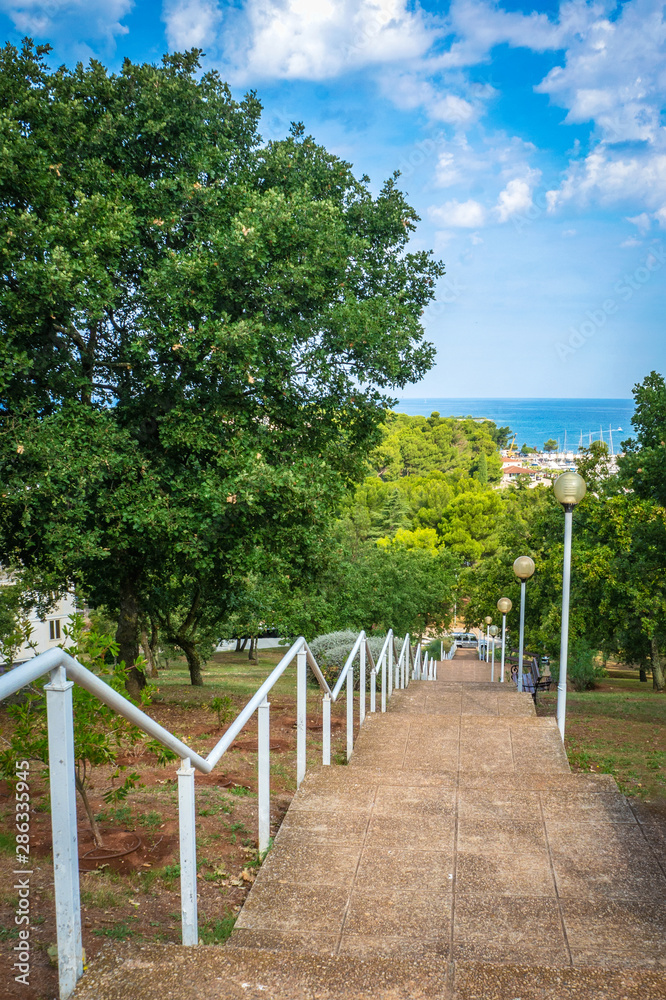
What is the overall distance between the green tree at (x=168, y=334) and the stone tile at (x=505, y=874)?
475 centimetres

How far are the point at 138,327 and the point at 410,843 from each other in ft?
20.7

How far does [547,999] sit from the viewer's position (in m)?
2.40

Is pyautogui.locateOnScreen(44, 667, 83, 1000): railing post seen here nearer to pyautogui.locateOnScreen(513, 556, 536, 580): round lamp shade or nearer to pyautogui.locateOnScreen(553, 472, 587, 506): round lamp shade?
pyautogui.locateOnScreen(553, 472, 587, 506): round lamp shade

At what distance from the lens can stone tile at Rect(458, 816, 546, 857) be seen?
388 centimetres

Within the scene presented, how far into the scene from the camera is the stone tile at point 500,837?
12.7 ft

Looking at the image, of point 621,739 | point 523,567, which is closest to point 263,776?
point 621,739

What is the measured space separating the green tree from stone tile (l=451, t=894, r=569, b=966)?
16.8ft

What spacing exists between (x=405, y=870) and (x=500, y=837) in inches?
26.4

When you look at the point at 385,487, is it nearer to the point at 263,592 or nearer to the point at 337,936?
the point at 263,592

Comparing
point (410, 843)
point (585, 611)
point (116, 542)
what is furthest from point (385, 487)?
point (410, 843)

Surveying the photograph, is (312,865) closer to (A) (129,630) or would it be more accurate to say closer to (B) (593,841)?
(B) (593,841)

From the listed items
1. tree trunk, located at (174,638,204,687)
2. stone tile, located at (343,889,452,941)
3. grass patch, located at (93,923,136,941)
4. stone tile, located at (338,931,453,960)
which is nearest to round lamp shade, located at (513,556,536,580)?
tree trunk, located at (174,638,204,687)

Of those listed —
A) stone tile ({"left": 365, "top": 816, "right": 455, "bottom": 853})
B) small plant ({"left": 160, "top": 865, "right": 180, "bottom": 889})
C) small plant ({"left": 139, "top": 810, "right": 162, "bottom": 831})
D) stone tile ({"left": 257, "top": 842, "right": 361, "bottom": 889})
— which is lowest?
small plant ({"left": 139, "top": 810, "right": 162, "bottom": 831})

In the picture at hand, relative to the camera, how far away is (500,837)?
402 cm
